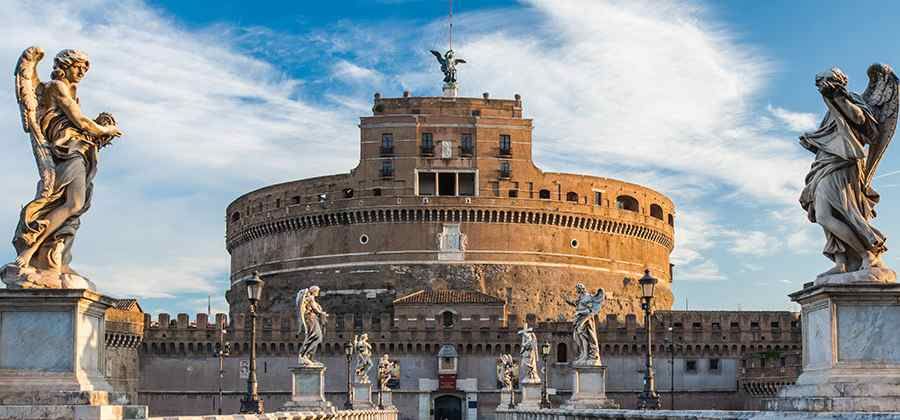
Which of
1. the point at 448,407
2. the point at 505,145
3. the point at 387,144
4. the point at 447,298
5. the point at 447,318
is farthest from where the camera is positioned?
the point at 505,145

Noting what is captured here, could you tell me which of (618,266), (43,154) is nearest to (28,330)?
(43,154)

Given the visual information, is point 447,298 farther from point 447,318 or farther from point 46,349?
point 46,349

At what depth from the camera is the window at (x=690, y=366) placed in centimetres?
7238

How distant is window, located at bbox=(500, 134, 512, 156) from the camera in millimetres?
81500

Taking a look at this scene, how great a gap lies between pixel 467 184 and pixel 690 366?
19.4m

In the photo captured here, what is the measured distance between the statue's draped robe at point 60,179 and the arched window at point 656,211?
8174 centimetres

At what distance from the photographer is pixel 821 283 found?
1059cm

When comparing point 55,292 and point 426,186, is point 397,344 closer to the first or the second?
point 426,186

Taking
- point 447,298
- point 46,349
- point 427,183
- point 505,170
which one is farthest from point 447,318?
point 46,349

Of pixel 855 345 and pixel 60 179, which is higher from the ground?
pixel 60 179

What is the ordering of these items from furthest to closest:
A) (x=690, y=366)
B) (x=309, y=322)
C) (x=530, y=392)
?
1. (x=690, y=366)
2. (x=530, y=392)
3. (x=309, y=322)

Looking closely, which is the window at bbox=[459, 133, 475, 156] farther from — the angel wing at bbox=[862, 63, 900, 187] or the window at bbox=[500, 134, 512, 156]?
the angel wing at bbox=[862, 63, 900, 187]

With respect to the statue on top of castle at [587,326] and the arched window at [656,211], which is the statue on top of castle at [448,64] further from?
the statue on top of castle at [587,326]

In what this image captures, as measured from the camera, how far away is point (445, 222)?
79.9m
